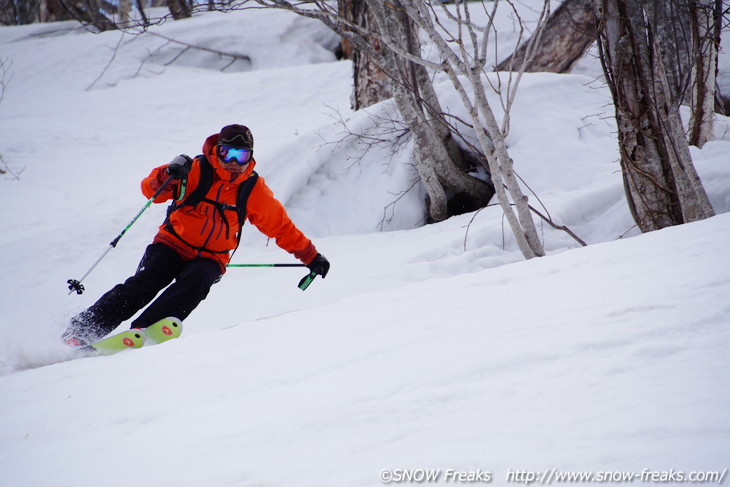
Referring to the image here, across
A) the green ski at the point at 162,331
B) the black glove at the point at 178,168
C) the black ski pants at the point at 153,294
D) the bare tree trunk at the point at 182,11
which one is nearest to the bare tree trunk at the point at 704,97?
the bare tree trunk at the point at 182,11

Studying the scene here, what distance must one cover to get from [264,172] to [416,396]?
18.0 feet

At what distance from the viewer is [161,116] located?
10.4 metres

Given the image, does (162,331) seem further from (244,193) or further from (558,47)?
(558,47)

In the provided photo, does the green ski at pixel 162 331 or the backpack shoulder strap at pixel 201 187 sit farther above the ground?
the backpack shoulder strap at pixel 201 187

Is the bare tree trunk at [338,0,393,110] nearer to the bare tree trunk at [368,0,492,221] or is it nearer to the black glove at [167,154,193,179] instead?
the bare tree trunk at [368,0,492,221]

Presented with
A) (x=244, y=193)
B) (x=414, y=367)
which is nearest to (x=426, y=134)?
(x=244, y=193)

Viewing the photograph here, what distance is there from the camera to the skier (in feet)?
10.6

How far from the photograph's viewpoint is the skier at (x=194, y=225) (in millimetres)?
3232

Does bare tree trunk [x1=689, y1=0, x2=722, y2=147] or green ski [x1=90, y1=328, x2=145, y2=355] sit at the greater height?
bare tree trunk [x1=689, y1=0, x2=722, y2=147]

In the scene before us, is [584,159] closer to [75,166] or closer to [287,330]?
[287,330]

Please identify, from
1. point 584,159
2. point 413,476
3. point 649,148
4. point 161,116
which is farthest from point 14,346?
point 161,116

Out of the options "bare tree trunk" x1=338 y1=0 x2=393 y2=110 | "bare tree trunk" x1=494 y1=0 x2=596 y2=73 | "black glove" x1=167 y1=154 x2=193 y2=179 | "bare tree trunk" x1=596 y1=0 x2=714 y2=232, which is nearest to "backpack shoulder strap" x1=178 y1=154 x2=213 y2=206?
"black glove" x1=167 y1=154 x2=193 y2=179

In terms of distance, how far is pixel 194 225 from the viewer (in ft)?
11.3

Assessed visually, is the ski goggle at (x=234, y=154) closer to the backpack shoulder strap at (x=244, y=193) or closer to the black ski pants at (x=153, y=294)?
the backpack shoulder strap at (x=244, y=193)
